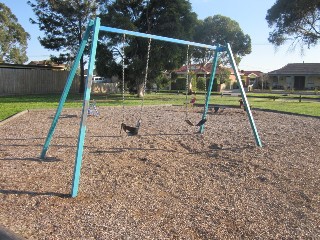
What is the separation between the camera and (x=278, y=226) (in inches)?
122

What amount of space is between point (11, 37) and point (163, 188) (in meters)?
40.6

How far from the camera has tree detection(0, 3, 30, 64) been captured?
121 ft

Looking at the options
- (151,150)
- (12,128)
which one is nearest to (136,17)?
(12,128)

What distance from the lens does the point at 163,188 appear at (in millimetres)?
4094

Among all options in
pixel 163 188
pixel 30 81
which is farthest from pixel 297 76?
pixel 163 188

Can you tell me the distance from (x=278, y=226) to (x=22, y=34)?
4222 cm

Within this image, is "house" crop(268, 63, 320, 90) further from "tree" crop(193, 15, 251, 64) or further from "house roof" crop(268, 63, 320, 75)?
"tree" crop(193, 15, 251, 64)

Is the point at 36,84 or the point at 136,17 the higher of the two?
the point at 136,17

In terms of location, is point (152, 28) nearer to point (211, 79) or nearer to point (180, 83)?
point (211, 79)

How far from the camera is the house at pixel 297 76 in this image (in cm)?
4869

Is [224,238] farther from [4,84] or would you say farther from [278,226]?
[4,84]

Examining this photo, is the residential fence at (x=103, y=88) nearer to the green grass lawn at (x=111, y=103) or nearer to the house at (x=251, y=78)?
the green grass lawn at (x=111, y=103)

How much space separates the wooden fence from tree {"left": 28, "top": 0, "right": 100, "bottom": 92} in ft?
6.19

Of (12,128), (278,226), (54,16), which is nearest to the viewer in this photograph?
(278,226)
